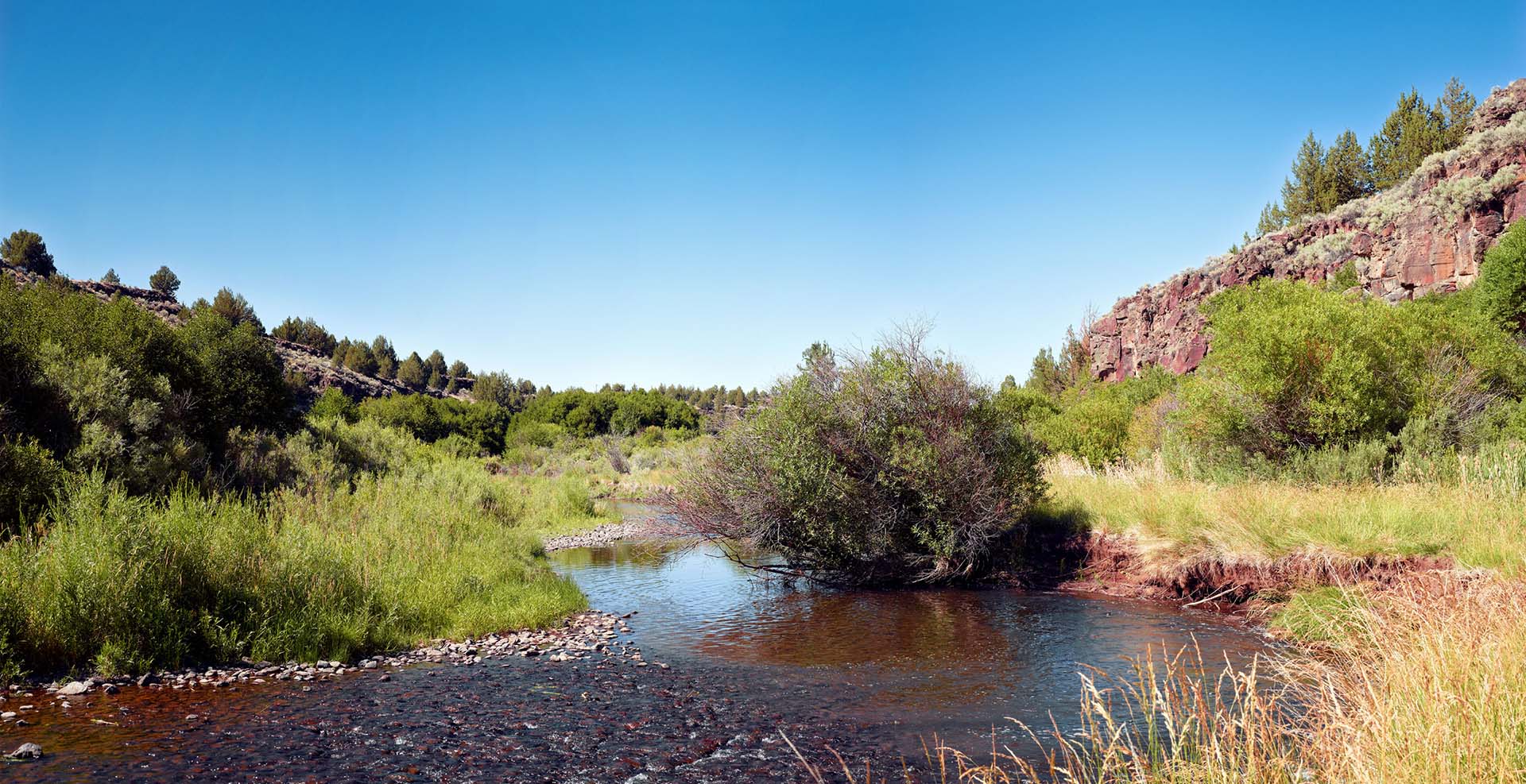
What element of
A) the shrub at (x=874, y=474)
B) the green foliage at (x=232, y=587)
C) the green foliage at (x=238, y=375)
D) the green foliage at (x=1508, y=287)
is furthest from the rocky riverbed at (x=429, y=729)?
the green foliage at (x=1508, y=287)

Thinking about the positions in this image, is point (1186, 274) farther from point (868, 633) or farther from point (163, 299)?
point (163, 299)

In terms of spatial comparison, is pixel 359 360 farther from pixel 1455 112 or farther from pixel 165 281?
pixel 1455 112

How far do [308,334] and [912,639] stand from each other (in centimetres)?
9571

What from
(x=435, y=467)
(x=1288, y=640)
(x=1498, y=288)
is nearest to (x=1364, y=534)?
(x=1288, y=640)

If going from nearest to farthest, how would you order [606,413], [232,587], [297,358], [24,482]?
1. [232,587]
2. [24,482]
3. [297,358]
4. [606,413]

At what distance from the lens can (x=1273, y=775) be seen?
3568 mm

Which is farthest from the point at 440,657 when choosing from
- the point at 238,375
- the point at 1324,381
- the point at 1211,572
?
the point at 1324,381

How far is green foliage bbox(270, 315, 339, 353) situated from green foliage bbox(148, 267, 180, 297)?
14626 mm

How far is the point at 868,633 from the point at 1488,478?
36.6ft

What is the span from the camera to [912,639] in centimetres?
1239

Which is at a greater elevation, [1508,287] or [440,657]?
[1508,287]

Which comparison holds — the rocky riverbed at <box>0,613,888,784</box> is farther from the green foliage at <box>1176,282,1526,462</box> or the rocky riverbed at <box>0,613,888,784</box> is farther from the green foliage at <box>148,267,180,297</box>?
the green foliage at <box>148,267,180,297</box>

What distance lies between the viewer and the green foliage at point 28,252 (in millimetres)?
53984

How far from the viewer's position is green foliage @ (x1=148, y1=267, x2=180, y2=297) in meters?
66.8
